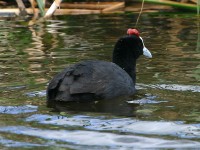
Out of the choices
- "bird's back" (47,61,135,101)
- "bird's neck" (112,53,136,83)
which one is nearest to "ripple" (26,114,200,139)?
"bird's back" (47,61,135,101)

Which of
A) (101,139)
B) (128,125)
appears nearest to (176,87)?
(128,125)

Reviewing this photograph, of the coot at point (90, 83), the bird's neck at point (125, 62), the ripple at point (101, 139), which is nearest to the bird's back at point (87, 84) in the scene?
the coot at point (90, 83)

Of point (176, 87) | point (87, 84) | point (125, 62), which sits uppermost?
point (87, 84)

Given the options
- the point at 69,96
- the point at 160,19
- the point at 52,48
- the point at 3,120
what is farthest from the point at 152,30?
the point at 3,120

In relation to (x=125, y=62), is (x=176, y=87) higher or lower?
lower

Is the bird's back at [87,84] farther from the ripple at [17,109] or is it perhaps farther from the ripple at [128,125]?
the ripple at [128,125]

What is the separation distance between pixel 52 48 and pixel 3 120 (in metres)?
4.30

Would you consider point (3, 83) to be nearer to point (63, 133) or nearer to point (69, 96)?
point (69, 96)

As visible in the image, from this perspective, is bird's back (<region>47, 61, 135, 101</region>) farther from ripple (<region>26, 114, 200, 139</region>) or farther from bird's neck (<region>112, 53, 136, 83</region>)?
bird's neck (<region>112, 53, 136, 83</region>)

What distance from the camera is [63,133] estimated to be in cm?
514

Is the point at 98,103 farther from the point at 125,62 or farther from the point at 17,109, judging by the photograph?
the point at 125,62

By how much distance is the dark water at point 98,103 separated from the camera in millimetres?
5012

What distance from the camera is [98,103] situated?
20.9 feet

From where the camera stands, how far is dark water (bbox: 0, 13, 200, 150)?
5.01m
